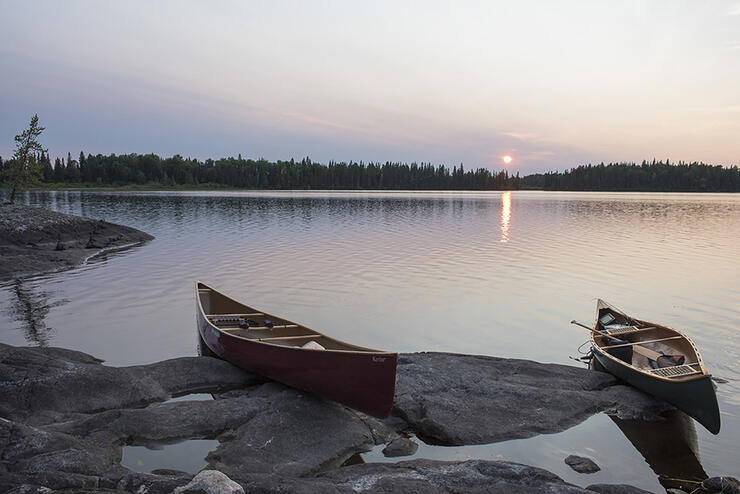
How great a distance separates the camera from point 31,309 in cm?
1622

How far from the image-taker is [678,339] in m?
11.1

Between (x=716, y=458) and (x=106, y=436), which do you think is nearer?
(x=106, y=436)

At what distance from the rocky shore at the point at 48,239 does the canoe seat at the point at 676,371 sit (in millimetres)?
25221

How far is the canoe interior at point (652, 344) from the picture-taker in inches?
370

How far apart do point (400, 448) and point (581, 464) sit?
9.75 ft

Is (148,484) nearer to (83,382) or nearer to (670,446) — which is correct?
(83,382)

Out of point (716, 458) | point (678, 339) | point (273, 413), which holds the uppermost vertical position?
point (678, 339)

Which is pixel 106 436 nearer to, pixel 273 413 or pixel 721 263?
pixel 273 413

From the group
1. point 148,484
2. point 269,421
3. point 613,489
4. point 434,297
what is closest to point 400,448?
point 269,421

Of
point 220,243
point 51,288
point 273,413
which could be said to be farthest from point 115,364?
point 220,243

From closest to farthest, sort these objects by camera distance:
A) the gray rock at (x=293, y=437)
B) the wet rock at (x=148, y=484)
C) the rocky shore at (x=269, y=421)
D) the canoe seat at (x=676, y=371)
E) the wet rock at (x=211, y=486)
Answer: the wet rock at (x=211, y=486), the wet rock at (x=148, y=484), the rocky shore at (x=269, y=421), the gray rock at (x=293, y=437), the canoe seat at (x=676, y=371)

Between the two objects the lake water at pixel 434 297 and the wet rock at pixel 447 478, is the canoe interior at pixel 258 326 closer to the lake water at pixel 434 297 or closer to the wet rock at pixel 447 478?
the lake water at pixel 434 297

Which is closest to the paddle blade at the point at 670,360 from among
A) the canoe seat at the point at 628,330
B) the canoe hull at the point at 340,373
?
the canoe seat at the point at 628,330

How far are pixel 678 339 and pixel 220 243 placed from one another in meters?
29.2
